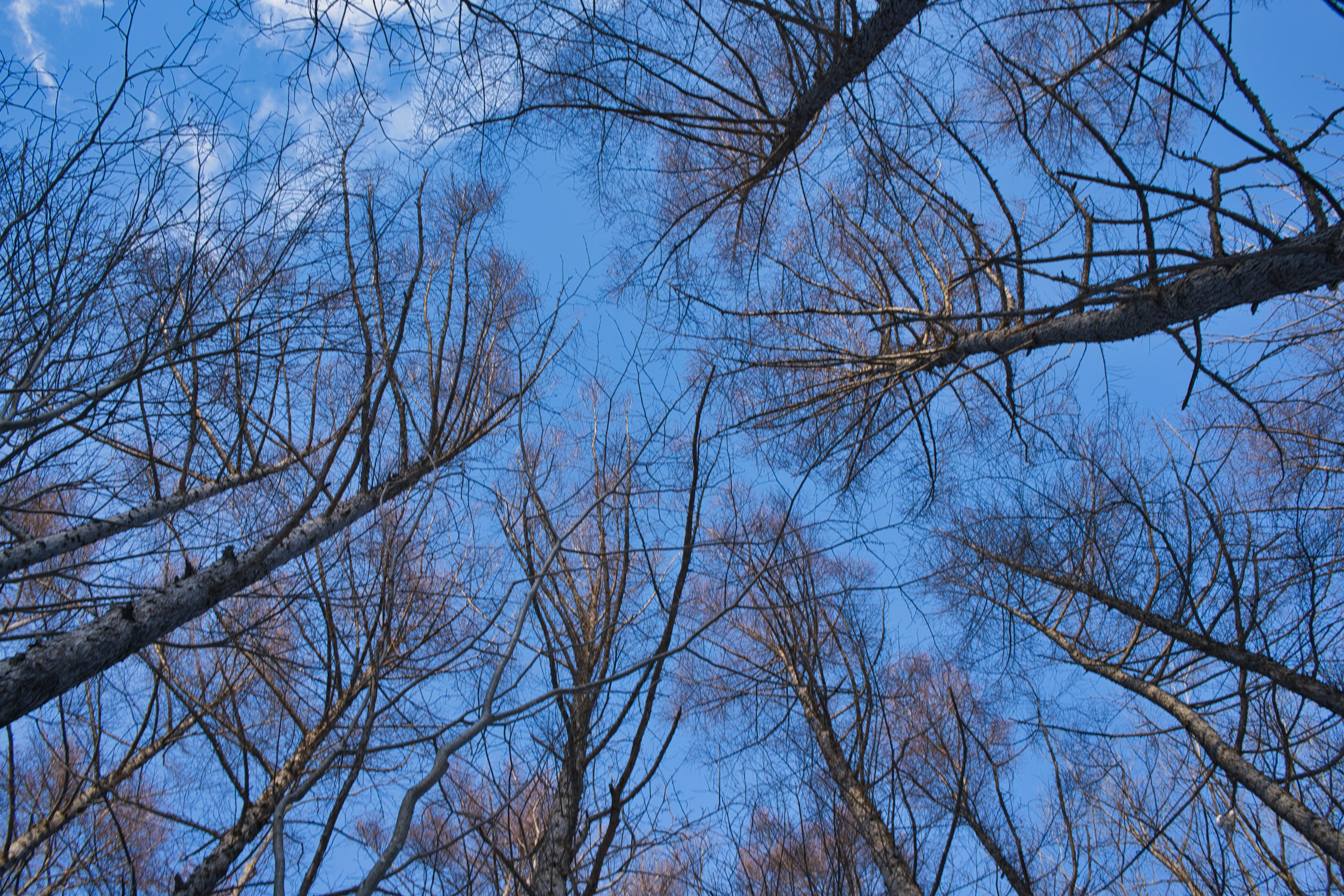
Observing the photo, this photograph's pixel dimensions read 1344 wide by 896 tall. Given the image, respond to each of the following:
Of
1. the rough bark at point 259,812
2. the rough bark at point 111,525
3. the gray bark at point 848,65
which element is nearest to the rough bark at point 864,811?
the rough bark at point 259,812

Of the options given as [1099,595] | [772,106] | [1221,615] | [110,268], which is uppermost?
[772,106]

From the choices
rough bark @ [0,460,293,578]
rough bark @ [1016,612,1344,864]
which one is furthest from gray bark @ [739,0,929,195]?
rough bark @ [1016,612,1344,864]

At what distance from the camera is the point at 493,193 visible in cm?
418

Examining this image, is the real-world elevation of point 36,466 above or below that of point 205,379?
below

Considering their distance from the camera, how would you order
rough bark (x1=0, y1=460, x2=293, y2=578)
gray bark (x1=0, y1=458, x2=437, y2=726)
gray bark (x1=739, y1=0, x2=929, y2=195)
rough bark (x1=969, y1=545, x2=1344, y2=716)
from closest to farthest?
1. gray bark (x1=0, y1=458, x2=437, y2=726)
2. gray bark (x1=739, y1=0, x2=929, y2=195)
3. rough bark (x1=0, y1=460, x2=293, y2=578)
4. rough bark (x1=969, y1=545, x2=1344, y2=716)

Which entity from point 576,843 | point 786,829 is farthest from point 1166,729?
point 576,843

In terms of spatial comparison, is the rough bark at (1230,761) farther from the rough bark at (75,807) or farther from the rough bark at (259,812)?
the rough bark at (75,807)

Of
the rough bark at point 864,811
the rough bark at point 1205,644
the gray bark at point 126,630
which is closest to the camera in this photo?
the gray bark at point 126,630

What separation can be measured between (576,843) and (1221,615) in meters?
4.06

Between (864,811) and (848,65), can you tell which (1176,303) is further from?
(864,811)

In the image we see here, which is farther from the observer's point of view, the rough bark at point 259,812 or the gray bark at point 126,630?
the rough bark at point 259,812

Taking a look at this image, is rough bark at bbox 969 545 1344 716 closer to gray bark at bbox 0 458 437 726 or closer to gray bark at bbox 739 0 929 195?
gray bark at bbox 739 0 929 195

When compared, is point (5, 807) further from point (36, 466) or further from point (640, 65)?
point (640, 65)

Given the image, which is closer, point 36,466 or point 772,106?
point 36,466
